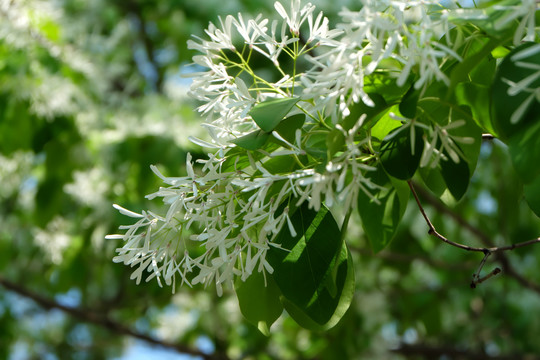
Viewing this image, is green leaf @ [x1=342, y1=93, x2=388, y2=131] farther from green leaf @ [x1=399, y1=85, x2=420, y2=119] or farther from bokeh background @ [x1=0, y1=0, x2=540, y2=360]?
bokeh background @ [x1=0, y1=0, x2=540, y2=360]

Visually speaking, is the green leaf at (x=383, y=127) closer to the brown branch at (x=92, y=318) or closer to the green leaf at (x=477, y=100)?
the green leaf at (x=477, y=100)

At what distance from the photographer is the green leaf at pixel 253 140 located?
503 mm

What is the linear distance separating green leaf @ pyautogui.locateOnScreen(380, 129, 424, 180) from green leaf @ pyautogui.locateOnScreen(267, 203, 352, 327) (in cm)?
7

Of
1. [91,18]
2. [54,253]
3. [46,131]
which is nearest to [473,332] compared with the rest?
[54,253]

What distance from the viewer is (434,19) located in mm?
486

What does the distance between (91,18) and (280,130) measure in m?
2.98

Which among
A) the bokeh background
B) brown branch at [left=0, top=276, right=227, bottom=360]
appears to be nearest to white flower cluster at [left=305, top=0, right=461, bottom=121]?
the bokeh background

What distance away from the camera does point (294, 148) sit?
0.51 m

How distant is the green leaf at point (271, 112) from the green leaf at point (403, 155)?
0.09m

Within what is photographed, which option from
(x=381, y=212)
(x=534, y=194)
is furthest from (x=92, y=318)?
(x=534, y=194)

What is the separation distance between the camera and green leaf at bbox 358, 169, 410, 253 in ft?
1.77

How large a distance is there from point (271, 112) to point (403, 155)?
0.37ft

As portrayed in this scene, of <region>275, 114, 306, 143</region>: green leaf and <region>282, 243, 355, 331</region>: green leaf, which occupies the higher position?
<region>275, 114, 306, 143</region>: green leaf

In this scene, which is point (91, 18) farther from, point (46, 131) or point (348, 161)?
point (348, 161)
